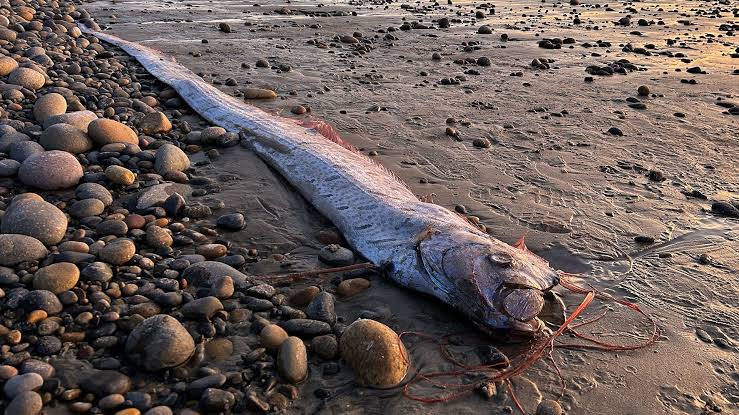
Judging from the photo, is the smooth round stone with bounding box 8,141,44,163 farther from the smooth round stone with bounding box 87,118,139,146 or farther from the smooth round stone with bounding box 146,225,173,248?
the smooth round stone with bounding box 146,225,173,248

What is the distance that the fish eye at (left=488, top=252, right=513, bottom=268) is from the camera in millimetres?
3867

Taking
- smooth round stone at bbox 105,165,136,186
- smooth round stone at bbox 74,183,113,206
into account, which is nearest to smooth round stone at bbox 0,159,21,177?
Answer: smooth round stone at bbox 74,183,113,206

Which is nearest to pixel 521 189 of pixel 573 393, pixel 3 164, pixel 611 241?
pixel 611 241

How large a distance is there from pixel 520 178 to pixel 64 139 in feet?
15.7

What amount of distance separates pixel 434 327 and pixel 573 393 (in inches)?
38.3

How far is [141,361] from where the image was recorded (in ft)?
10.6

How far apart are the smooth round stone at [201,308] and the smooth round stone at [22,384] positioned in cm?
91

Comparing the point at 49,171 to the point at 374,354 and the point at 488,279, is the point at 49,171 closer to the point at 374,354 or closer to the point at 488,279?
the point at 374,354

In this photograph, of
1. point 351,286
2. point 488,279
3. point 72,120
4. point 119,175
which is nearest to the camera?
point 488,279

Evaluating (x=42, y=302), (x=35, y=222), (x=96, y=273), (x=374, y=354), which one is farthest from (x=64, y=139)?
(x=374, y=354)

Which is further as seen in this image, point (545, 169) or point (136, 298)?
point (545, 169)

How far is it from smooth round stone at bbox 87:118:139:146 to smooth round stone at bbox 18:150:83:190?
0.72 metres

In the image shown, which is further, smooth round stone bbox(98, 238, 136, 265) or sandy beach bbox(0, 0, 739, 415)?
smooth round stone bbox(98, 238, 136, 265)

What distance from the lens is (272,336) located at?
3.51 metres
